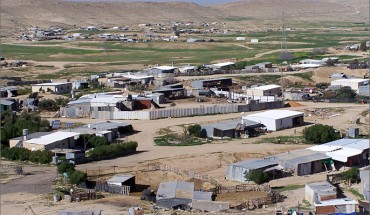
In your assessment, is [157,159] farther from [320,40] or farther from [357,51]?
[320,40]

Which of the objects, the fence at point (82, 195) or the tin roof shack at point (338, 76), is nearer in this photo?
the fence at point (82, 195)

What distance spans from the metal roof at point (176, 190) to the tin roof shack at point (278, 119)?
11.3 meters

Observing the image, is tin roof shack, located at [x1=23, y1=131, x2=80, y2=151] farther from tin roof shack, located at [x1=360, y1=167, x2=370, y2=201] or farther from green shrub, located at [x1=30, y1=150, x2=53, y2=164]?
tin roof shack, located at [x1=360, y1=167, x2=370, y2=201]

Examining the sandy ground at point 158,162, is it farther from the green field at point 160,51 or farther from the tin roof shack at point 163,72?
the green field at point 160,51

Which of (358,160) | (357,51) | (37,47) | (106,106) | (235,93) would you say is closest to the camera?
(358,160)

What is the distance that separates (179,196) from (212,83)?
86.3 ft

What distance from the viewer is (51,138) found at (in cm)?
2756

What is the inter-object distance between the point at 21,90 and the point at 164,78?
10034 mm

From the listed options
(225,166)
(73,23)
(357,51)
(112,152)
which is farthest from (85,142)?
(73,23)

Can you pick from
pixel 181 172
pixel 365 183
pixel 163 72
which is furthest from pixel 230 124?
pixel 163 72

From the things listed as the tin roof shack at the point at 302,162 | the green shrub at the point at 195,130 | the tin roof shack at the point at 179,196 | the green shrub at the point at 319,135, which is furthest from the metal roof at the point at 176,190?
the green shrub at the point at 195,130

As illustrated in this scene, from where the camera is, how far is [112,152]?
26531mm

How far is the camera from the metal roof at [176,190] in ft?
64.8

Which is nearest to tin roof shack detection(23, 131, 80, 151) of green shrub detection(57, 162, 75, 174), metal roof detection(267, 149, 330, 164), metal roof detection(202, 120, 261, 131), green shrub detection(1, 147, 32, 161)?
green shrub detection(1, 147, 32, 161)
